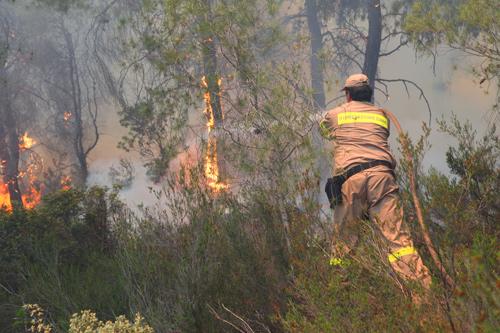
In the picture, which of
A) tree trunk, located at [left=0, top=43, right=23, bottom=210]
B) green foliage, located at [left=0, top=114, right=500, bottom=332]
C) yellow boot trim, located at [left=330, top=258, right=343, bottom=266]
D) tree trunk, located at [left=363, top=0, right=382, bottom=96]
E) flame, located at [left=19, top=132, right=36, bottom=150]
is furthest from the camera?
flame, located at [left=19, top=132, right=36, bottom=150]

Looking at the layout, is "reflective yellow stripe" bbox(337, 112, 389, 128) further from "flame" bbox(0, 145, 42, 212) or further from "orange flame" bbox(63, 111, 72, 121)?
"orange flame" bbox(63, 111, 72, 121)

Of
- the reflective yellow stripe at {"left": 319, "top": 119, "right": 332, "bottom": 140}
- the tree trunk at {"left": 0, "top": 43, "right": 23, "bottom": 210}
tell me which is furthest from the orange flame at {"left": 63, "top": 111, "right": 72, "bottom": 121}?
the reflective yellow stripe at {"left": 319, "top": 119, "right": 332, "bottom": 140}

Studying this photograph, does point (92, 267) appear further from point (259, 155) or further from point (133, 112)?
point (133, 112)

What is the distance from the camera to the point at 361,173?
4.81 meters

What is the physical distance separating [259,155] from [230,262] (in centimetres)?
128

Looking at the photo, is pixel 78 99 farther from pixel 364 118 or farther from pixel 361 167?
pixel 361 167

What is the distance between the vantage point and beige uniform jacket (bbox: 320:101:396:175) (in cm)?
491

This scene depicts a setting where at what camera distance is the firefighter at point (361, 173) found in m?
4.61

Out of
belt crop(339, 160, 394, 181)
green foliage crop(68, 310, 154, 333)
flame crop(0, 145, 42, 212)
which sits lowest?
green foliage crop(68, 310, 154, 333)

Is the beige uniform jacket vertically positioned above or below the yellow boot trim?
above

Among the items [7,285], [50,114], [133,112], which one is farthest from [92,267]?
[50,114]

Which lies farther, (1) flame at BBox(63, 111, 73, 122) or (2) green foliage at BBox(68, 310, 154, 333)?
(1) flame at BBox(63, 111, 73, 122)

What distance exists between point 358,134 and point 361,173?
32 cm

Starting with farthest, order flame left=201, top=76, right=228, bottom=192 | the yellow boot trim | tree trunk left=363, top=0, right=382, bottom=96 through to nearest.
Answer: tree trunk left=363, top=0, right=382, bottom=96
flame left=201, top=76, right=228, bottom=192
the yellow boot trim
